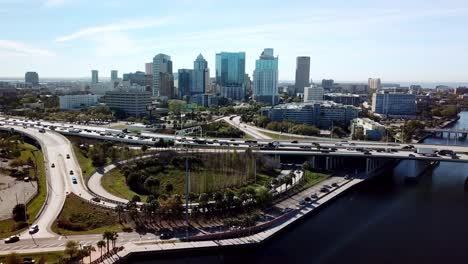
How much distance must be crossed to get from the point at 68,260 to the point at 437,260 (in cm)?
2244

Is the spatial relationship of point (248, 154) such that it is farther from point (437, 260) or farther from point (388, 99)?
point (388, 99)

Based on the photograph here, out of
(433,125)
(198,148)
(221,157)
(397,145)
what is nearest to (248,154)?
(221,157)

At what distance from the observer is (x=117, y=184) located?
3416cm

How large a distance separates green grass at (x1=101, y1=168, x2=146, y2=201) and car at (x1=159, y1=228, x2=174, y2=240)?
5.41 meters

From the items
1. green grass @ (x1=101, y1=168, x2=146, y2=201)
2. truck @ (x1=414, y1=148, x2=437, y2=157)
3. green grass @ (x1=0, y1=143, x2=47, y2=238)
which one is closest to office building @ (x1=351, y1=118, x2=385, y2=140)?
truck @ (x1=414, y1=148, x2=437, y2=157)

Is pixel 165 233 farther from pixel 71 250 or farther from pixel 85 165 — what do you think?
pixel 85 165

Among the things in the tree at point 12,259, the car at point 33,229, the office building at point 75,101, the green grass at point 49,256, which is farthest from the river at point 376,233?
the office building at point 75,101

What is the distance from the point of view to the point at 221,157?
39.5 meters

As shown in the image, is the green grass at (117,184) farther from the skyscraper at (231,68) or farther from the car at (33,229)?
the skyscraper at (231,68)

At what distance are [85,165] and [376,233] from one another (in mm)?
28230

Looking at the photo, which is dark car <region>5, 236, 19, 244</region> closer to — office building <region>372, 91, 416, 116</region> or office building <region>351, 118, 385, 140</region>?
office building <region>351, 118, 385, 140</region>

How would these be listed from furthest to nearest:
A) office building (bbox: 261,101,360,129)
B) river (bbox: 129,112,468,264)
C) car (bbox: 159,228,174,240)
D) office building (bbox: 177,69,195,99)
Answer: office building (bbox: 177,69,195,99) → office building (bbox: 261,101,360,129) → car (bbox: 159,228,174,240) → river (bbox: 129,112,468,264)

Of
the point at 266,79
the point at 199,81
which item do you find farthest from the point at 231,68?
the point at 266,79

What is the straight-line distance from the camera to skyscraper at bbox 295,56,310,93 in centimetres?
16575
